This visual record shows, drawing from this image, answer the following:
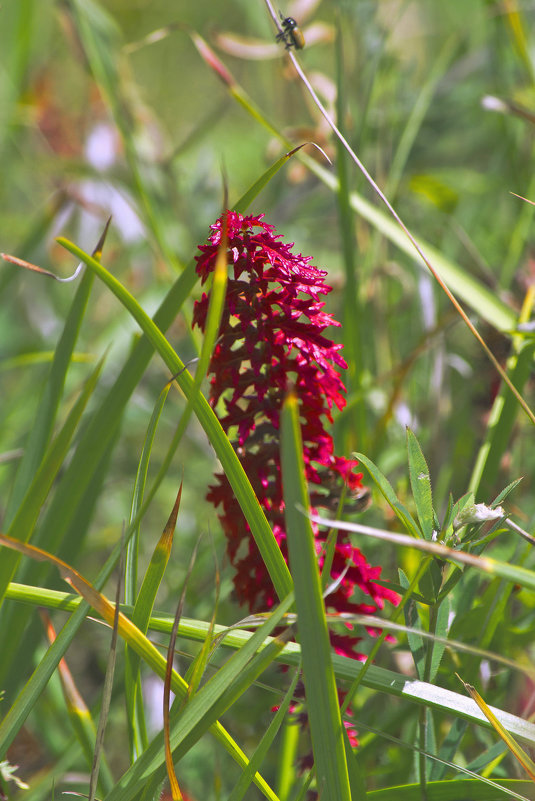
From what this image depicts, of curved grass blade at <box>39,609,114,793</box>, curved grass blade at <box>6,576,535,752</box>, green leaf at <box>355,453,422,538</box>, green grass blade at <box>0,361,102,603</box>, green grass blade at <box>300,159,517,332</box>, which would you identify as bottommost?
curved grass blade at <box>39,609,114,793</box>

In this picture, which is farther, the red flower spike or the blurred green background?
the blurred green background

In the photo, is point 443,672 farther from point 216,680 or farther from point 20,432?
point 20,432

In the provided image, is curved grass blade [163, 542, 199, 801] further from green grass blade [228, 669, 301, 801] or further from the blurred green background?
the blurred green background

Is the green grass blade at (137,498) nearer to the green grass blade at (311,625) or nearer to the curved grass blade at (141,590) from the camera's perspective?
the curved grass blade at (141,590)

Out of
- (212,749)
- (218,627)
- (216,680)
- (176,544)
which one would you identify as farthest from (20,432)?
(216,680)

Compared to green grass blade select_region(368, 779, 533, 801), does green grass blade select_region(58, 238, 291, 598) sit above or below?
above

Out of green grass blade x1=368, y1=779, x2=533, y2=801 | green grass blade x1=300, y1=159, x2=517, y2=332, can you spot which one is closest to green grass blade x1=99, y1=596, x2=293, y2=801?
green grass blade x1=368, y1=779, x2=533, y2=801
